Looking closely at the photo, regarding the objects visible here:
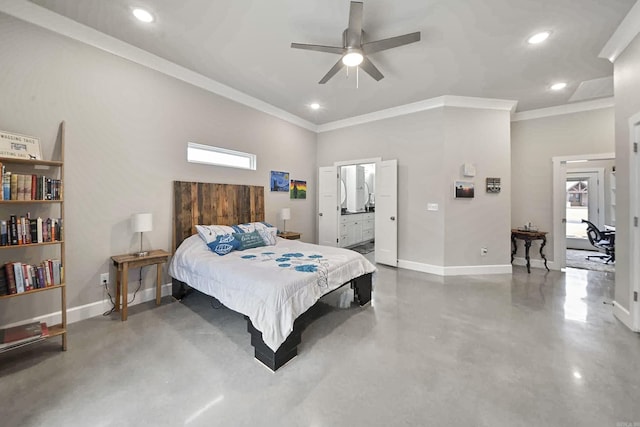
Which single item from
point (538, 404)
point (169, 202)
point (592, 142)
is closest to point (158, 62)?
point (169, 202)

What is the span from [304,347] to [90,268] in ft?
8.03

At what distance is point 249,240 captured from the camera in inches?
131

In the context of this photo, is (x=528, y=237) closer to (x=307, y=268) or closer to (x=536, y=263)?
(x=536, y=263)

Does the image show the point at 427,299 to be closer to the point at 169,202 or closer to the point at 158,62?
the point at 169,202

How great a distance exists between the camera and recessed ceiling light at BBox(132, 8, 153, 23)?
7.54 feet

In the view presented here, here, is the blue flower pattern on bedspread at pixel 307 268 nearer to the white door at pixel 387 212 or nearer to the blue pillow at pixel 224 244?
the blue pillow at pixel 224 244

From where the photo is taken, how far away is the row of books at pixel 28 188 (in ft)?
6.07

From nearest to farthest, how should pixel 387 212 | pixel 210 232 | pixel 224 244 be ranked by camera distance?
pixel 224 244
pixel 210 232
pixel 387 212

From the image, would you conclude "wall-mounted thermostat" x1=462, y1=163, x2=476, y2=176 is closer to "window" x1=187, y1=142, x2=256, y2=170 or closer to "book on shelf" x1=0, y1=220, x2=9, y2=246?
"window" x1=187, y1=142, x2=256, y2=170

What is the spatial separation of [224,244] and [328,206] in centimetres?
283

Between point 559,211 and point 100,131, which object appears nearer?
point 100,131

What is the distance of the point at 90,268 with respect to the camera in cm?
262

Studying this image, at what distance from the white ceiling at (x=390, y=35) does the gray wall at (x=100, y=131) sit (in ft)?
1.21

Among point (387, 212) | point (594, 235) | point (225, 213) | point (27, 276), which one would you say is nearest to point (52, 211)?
point (27, 276)
